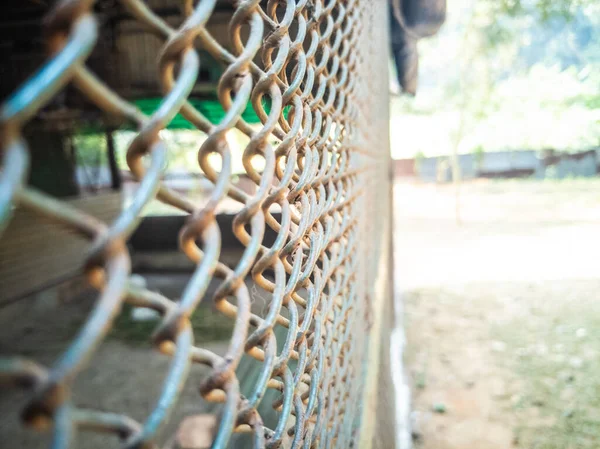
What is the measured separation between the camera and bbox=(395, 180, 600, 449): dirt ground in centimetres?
338

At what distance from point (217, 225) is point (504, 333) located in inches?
210

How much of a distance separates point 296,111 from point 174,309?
55cm

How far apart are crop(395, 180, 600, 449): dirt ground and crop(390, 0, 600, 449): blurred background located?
0.02 meters

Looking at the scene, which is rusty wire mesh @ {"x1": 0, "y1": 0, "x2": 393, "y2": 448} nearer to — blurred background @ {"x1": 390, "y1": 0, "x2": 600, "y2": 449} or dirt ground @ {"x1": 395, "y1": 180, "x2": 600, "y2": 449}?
dirt ground @ {"x1": 395, "y1": 180, "x2": 600, "y2": 449}

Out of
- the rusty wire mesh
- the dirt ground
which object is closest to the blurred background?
the dirt ground

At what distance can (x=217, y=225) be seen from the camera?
511 mm

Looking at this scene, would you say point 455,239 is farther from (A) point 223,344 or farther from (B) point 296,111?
(B) point 296,111

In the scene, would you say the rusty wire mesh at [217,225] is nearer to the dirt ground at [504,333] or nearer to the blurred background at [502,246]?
the dirt ground at [504,333]

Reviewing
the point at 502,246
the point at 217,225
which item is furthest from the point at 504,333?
the point at 217,225

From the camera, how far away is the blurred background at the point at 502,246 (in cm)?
362

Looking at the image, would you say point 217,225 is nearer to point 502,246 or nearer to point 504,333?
point 504,333

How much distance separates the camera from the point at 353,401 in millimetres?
1460

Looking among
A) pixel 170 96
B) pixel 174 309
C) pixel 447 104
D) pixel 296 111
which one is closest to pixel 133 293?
pixel 174 309

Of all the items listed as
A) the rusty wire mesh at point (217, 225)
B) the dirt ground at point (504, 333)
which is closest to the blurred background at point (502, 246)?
the dirt ground at point (504, 333)
